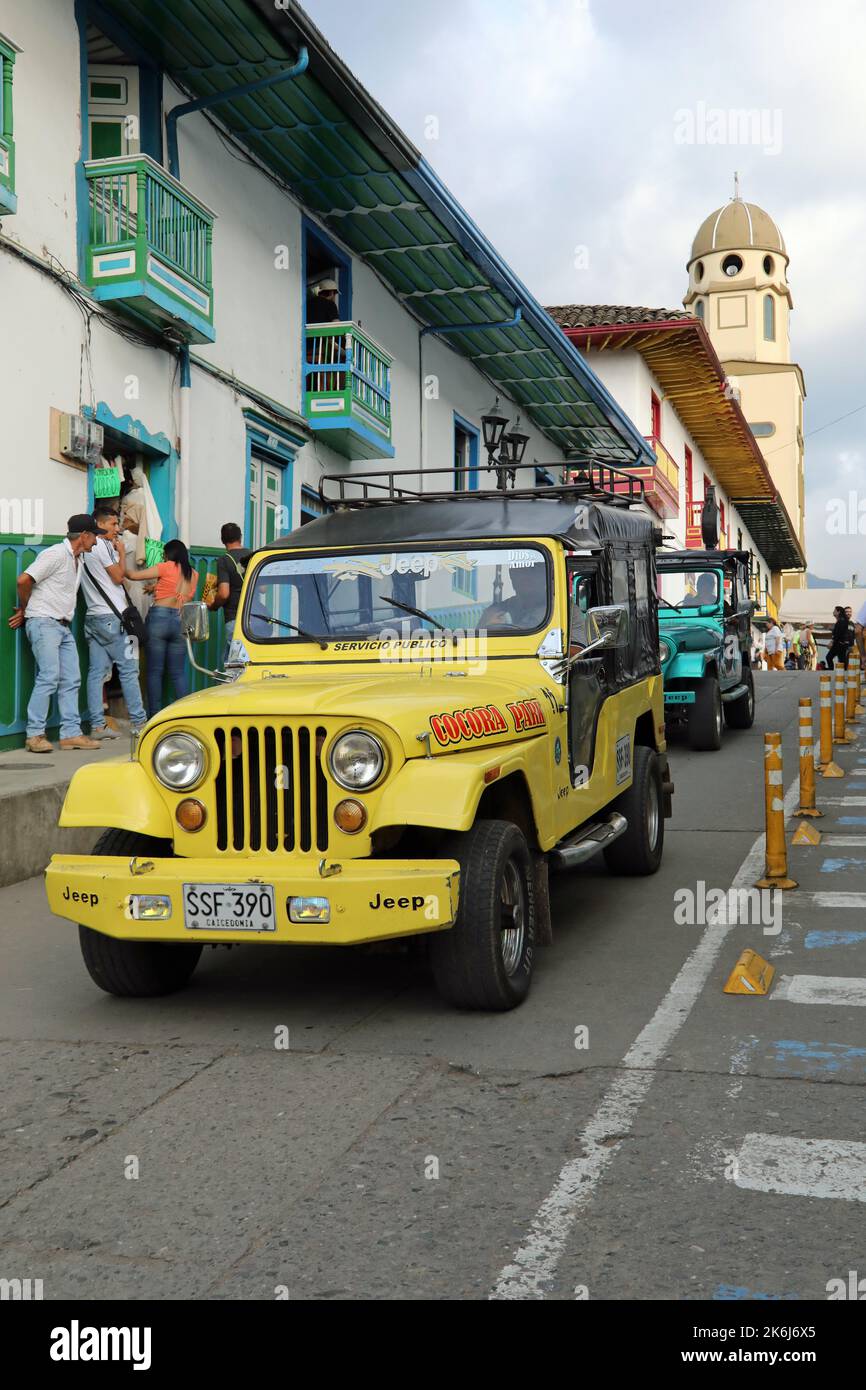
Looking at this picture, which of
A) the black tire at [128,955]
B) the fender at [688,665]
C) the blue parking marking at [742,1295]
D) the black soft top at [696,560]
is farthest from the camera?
the black soft top at [696,560]

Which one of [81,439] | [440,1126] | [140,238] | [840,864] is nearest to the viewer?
[440,1126]

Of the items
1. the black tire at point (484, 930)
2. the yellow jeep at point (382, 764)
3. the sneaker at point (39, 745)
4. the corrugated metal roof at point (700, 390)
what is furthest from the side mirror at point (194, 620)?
the corrugated metal roof at point (700, 390)

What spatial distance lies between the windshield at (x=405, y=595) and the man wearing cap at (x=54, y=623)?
11.4 feet

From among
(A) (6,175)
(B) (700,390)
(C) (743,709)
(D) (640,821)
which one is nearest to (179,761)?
(D) (640,821)

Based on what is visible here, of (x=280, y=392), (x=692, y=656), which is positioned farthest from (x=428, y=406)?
(x=692, y=656)

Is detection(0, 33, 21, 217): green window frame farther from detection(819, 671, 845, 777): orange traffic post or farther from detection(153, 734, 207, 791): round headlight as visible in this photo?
detection(819, 671, 845, 777): orange traffic post

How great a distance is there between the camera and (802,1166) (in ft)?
12.8

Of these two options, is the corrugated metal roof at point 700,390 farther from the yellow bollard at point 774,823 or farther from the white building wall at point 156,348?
the yellow bollard at point 774,823

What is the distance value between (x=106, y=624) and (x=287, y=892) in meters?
6.34

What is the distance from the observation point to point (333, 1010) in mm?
5602

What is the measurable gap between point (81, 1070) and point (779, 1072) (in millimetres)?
2408

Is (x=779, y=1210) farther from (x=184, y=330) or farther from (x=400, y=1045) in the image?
(x=184, y=330)

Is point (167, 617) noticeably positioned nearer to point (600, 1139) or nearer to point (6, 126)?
point (6, 126)

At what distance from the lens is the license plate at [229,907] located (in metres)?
5.05
